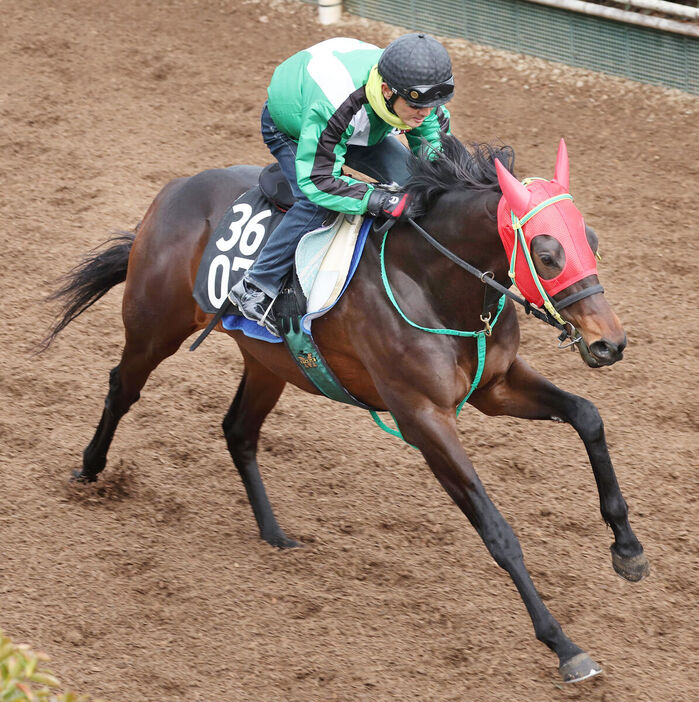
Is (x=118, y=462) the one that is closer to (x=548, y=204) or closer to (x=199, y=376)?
(x=199, y=376)

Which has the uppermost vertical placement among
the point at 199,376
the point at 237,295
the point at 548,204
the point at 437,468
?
the point at 548,204

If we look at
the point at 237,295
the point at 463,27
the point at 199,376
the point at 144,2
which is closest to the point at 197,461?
the point at 199,376

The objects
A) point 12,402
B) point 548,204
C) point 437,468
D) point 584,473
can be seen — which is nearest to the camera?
point 548,204

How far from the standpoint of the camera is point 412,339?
419 cm

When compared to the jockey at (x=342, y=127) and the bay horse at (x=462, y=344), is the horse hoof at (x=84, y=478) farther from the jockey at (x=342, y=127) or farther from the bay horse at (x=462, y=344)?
the jockey at (x=342, y=127)

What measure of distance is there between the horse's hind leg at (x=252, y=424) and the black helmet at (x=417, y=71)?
6.00 feet

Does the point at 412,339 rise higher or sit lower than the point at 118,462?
higher

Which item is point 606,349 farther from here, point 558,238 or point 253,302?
point 253,302

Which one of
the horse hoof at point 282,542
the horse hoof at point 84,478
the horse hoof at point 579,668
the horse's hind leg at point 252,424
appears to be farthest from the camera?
the horse hoof at point 84,478

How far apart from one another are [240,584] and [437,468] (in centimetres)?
127

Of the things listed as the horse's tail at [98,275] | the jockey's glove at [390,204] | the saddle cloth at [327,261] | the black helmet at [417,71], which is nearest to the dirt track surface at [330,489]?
the horse's tail at [98,275]

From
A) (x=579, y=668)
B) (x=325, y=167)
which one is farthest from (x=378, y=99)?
(x=579, y=668)

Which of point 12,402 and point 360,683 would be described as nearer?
point 360,683

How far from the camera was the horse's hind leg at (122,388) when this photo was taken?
5.41 metres
